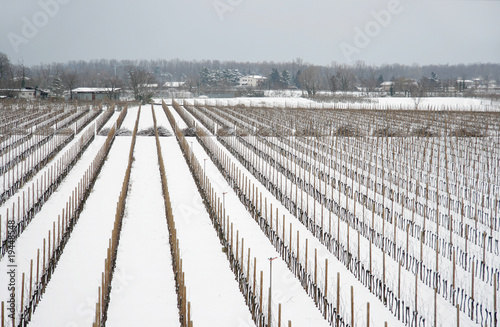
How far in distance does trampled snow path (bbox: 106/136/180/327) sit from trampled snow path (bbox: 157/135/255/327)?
1.04ft

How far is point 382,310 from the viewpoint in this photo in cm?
709

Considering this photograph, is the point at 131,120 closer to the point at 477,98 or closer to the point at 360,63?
the point at 477,98

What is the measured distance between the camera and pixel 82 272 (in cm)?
821

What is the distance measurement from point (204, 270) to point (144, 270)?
1.02 meters

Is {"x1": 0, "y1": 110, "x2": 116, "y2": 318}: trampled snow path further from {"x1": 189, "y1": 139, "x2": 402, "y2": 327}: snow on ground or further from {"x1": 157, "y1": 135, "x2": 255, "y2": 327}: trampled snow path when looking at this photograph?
{"x1": 189, "y1": 139, "x2": 402, "y2": 327}: snow on ground

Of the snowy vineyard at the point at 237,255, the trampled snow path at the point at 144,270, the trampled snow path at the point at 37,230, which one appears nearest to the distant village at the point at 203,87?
the trampled snow path at the point at 37,230

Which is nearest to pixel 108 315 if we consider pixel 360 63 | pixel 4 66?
pixel 4 66

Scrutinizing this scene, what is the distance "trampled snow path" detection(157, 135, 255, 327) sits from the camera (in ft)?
22.9

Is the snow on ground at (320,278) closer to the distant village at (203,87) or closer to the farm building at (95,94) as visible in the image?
the distant village at (203,87)

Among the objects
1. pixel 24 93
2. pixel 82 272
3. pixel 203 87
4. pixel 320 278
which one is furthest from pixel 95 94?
pixel 320 278

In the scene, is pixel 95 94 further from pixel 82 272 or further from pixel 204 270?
pixel 204 270

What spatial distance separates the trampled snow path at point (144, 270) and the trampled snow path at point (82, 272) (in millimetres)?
269

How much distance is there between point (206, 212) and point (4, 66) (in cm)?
7024

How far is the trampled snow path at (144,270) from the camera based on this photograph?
694 centimetres
